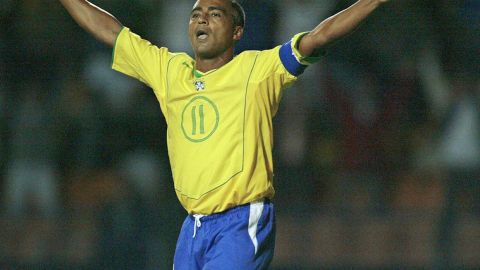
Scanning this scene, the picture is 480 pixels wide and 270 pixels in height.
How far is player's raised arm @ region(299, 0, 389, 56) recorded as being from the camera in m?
3.64

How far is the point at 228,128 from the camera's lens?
12.6 feet

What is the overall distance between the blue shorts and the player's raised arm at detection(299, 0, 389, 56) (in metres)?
0.68

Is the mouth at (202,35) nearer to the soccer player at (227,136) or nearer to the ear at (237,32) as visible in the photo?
the soccer player at (227,136)

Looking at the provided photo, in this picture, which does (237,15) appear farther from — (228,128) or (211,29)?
(228,128)

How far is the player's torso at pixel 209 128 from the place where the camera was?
3816mm

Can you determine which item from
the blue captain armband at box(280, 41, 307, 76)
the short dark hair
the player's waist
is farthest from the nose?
the player's waist

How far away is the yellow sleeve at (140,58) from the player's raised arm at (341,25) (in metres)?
0.73

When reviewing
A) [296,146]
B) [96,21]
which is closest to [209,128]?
[96,21]

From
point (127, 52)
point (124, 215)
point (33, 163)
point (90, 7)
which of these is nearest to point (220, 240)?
point (127, 52)

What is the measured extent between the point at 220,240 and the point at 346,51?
11.3 feet

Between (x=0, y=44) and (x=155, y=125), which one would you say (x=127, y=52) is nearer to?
(x=155, y=125)

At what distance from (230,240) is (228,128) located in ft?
1.44

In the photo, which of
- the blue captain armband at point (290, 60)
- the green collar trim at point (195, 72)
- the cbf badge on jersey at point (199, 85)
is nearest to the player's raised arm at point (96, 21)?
the green collar trim at point (195, 72)

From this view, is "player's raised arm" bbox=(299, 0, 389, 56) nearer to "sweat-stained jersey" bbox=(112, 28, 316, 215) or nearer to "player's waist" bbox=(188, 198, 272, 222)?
"sweat-stained jersey" bbox=(112, 28, 316, 215)
